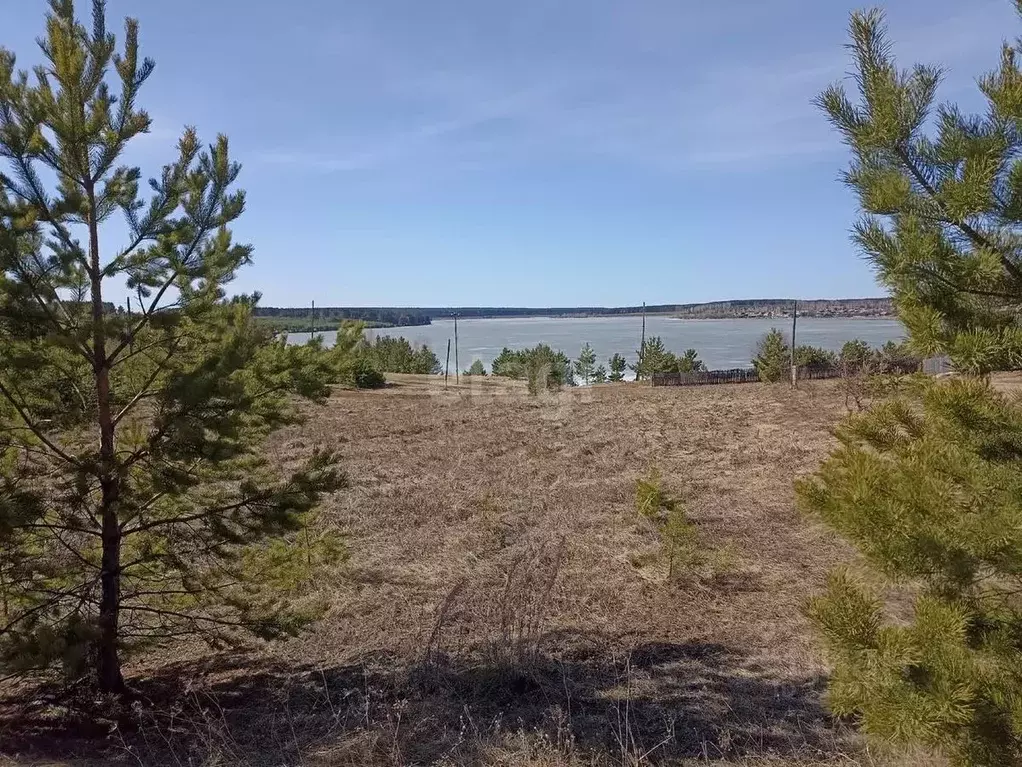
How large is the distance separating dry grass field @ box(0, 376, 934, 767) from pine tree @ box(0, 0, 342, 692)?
676mm

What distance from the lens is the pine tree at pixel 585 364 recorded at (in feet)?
163

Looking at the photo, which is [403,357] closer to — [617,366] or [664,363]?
[617,366]

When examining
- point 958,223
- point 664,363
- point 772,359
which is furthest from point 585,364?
point 958,223

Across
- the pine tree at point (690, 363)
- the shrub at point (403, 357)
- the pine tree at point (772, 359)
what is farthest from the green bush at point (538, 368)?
the pine tree at point (772, 359)

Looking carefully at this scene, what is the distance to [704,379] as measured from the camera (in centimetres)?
3538

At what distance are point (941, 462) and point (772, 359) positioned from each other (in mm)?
31552

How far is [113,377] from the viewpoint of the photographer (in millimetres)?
5004

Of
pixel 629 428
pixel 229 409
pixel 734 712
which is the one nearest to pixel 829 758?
pixel 734 712

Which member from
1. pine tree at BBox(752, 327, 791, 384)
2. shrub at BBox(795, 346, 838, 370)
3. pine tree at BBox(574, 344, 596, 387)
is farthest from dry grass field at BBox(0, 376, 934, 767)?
pine tree at BBox(574, 344, 596, 387)

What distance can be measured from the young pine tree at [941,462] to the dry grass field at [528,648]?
3.51ft

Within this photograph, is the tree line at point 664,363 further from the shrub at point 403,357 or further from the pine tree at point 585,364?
the shrub at point 403,357

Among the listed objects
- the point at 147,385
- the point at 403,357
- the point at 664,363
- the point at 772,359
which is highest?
the point at 147,385

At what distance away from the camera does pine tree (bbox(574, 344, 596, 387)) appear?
163 feet

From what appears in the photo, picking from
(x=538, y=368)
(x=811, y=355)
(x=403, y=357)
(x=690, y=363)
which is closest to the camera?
(x=538, y=368)
